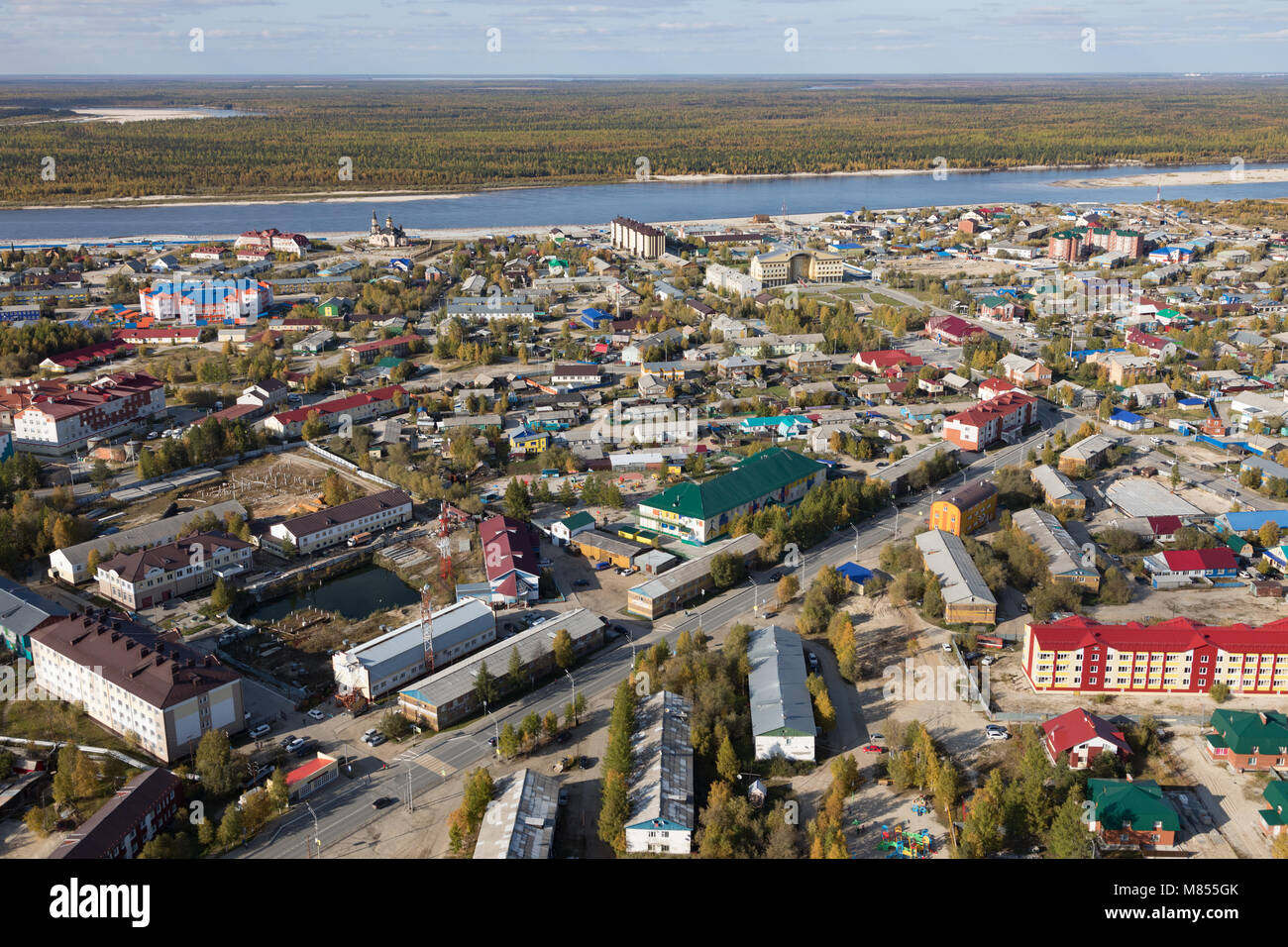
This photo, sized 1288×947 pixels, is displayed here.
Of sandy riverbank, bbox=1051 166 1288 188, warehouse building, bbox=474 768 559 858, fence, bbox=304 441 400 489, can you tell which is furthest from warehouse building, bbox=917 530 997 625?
sandy riverbank, bbox=1051 166 1288 188

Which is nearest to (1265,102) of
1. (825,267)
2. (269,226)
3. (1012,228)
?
(1012,228)

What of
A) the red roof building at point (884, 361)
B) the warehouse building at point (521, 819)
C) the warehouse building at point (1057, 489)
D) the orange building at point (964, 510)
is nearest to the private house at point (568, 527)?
the orange building at point (964, 510)

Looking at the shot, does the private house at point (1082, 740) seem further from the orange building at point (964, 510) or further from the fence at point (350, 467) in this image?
the fence at point (350, 467)

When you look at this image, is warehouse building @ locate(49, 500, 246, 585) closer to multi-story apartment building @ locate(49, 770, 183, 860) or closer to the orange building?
multi-story apartment building @ locate(49, 770, 183, 860)

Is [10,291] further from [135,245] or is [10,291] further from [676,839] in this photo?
[676,839]

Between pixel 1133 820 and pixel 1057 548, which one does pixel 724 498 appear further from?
pixel 1133 820

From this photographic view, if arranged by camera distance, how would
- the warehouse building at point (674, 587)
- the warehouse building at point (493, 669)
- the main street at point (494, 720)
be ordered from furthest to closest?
the warehouse building at point (674, 587), the warehouse building at point (493, 669), the main street at point (494, 720)
